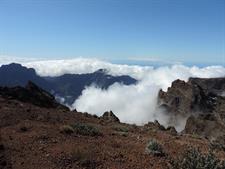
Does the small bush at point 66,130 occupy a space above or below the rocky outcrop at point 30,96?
above

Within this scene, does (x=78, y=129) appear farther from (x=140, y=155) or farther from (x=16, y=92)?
(x=16, y=92)

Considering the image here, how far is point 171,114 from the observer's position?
577ft

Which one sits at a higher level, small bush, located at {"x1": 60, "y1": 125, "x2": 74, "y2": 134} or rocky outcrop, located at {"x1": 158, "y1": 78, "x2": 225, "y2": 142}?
small bush, located at {"x1": 60, "y1": 125, "x2": 74, "y2": 134}

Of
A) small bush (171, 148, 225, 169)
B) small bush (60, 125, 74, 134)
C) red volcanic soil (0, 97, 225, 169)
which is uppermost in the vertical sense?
small bush (171, 148, 225, 169)

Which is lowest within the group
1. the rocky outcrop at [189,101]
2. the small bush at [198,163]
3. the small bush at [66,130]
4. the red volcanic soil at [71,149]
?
the rocky outcrop at [189,101]

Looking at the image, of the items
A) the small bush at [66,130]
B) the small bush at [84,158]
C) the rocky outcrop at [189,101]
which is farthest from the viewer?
the rocky outcrop at [189,101]

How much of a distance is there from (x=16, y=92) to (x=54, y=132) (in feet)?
65.7

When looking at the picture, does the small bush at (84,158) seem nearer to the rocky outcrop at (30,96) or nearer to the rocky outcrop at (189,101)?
the rocky outcrop at (30,96)

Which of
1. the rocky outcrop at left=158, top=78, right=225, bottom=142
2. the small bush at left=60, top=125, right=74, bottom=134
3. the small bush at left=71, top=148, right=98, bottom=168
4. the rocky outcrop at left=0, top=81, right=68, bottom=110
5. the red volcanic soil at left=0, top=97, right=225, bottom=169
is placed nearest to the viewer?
the small bush at left=71, top=148, right=98, bottom=168

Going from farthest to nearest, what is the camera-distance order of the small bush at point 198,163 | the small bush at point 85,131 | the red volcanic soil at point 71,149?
the small bush at point 85,131 → the red volcanic soil at point 71,149 → the small bush at point 198,163

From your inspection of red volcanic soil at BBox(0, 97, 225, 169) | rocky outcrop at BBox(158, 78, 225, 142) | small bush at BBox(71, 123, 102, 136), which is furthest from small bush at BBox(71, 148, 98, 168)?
rocky outcrop at BBox(158, 78, 225, 142)

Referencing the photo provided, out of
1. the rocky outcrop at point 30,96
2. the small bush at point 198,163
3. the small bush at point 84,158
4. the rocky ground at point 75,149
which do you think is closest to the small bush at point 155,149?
the rocky ground at point 75,149

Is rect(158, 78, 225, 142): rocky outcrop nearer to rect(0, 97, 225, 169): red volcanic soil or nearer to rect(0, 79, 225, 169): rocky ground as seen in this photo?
rect(0, 79, 225, 169): rocky ground

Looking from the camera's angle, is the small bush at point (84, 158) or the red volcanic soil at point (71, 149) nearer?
the small bush at point (84, 158)
